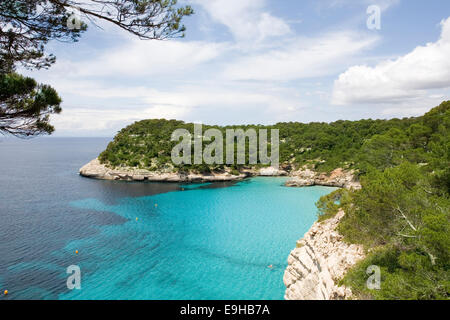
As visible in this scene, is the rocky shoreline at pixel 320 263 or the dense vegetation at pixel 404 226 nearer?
the dense vegetation at pixel 404 226

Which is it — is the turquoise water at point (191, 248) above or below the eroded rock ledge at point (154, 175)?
below

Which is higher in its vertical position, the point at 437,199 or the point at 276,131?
the point at 276,131

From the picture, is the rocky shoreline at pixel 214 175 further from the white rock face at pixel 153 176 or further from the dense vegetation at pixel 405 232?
the dense vegetation at pixel 405 232

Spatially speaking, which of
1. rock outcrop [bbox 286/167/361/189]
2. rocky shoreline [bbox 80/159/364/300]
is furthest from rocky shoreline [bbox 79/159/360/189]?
rocky shoreline [bbox 80/159/364/300]

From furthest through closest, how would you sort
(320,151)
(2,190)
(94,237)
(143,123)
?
1. (143,123)
2. (320,151)
3. (2,190)
4. (94,237)

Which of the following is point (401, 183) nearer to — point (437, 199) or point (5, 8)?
point (437, 199)

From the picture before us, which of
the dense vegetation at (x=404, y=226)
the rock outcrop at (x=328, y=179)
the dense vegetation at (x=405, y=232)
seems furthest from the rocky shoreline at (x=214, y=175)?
the dense vegetation at (x=405, y=232)
